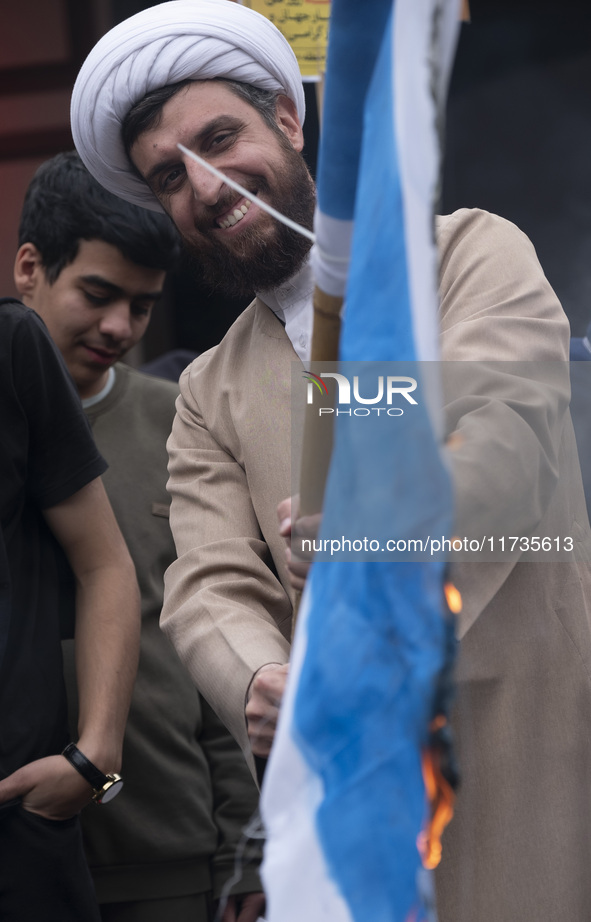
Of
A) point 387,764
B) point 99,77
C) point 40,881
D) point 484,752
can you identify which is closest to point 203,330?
point 99,77

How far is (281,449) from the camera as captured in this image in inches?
59.1

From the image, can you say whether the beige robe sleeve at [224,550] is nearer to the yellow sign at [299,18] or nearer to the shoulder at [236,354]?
the shoulder at [236,354]

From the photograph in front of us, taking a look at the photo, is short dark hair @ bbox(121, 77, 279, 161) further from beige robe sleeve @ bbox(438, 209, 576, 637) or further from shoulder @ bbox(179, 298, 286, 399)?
beige robe sleeve @ bbox(438, 209, 576, 637)

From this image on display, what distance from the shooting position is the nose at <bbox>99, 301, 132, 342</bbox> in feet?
7.29

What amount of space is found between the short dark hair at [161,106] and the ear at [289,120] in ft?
0.09

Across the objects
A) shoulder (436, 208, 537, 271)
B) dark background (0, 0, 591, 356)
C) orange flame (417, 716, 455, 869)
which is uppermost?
dark background (0, 0, 591, 356)

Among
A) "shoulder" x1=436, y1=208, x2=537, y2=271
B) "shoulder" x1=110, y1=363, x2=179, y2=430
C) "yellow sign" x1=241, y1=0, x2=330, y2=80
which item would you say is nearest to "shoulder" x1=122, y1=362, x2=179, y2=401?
"shoulder" x1=110, y1=363, x2=179, y2=430

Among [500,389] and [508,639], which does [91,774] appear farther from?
[500,389]

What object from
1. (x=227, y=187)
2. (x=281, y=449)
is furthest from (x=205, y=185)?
(x=281, y=449)

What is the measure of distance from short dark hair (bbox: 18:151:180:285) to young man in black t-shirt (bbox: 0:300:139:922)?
2.20 ft

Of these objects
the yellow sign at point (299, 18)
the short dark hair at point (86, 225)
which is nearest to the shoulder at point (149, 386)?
the short dark hair at point (86, 225)

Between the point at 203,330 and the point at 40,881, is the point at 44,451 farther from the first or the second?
the point at 203,330

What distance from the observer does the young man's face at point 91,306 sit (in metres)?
2.23

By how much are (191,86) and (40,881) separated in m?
1.30
